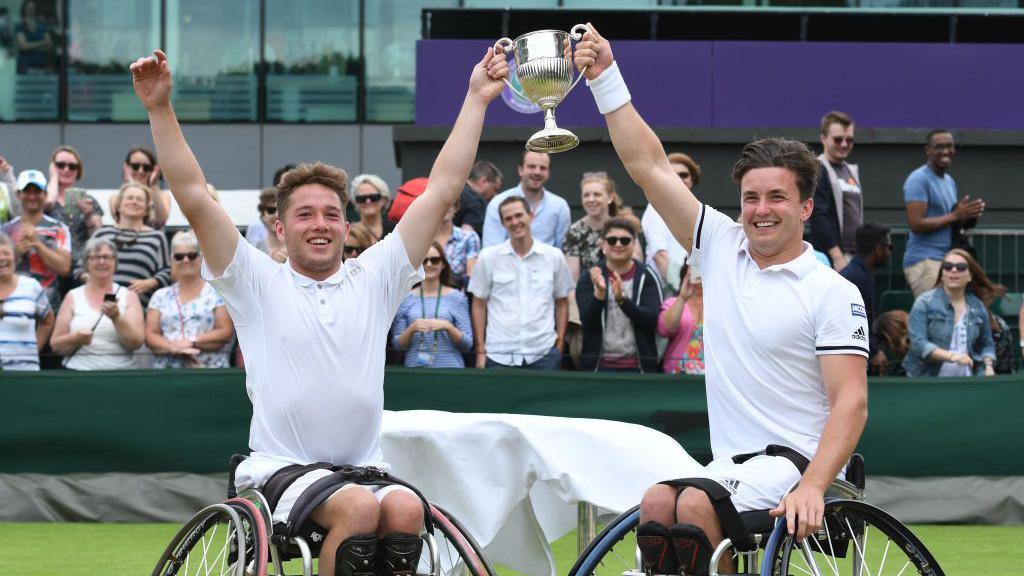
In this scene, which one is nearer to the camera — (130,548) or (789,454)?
(789,454)

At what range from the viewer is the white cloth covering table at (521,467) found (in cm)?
580

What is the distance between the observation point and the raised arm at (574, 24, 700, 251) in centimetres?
474

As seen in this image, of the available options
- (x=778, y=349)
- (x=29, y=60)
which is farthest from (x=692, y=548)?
(x=29, y=60)

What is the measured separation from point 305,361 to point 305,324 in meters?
0.12

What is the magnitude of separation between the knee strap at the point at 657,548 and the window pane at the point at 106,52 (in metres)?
17.4

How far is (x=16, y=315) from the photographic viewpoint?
9000 mm

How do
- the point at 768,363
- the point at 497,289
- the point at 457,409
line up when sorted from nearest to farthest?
1. the point at 768,363
2. the point at 457,409
3. the point at 497,289

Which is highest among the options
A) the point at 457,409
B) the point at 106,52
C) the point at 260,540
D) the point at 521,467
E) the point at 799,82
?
the point at 106,52

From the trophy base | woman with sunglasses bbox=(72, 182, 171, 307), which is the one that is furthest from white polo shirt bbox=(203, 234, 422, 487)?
woman with sunglasses bbox=(72, 182, 171, 307)

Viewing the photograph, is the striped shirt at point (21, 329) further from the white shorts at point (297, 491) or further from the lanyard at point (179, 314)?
the white shorts at point (297, 491)

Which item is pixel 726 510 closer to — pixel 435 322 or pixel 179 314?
pixel 435 322

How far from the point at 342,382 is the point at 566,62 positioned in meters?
1.37

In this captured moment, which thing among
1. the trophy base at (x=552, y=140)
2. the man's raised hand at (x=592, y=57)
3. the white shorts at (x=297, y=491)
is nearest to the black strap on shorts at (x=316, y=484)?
the white shorts at (x=297, y=491)

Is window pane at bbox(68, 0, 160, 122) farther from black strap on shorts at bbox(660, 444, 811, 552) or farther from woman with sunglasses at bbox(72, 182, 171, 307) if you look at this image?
black strap on shorts at bbox(660, 444, 811, 552)
